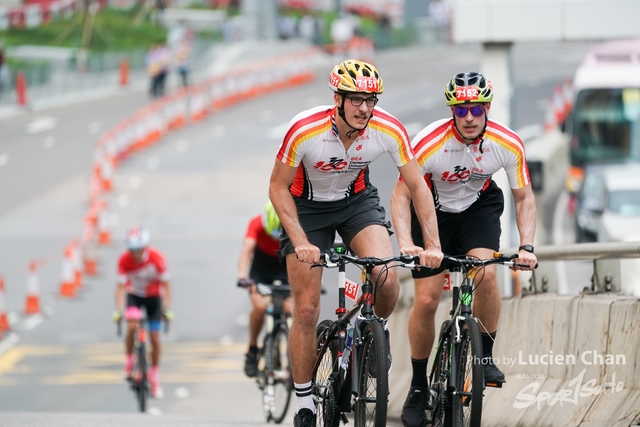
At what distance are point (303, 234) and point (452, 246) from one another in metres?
1.15

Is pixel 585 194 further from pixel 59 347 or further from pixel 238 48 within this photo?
pixel 238 48

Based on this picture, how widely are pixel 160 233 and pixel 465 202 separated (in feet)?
62.0

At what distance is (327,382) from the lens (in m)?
7.61

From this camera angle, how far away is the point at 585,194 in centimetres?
2347

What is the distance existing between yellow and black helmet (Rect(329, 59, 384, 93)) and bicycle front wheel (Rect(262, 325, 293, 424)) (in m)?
4.91

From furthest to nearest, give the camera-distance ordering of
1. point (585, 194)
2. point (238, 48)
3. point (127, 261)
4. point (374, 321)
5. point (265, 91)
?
1. point (238, 48)
2. point (265, 91)
3. point (585, 194)
4. point (127, 261)
5. point (374, 321)

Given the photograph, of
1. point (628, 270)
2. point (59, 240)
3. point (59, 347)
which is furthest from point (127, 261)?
point (59, 240)

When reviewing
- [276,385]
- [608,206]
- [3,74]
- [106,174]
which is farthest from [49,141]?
[276,385]

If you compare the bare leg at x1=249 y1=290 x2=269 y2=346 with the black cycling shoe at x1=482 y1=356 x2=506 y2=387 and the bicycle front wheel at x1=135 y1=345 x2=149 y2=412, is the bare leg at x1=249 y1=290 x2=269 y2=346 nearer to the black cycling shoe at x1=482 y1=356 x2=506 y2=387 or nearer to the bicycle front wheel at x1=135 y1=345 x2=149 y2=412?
the bicycle front wheel at x1=135 y1=345 x2=149 y2=412

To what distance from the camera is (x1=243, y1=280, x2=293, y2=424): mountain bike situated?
1160 cm

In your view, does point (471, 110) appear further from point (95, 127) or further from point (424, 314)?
point (95, 127)

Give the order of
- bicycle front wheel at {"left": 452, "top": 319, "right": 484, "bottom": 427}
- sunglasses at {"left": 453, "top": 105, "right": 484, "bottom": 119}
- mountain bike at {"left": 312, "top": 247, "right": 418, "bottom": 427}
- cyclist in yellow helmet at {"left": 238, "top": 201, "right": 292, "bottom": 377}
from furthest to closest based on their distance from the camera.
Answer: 1. cyclist in yellow helmet at {"left": 238, "top": 201, "right": 292, "bottom": 377}
2. sunglasses at {"left": 453, "top": 105, "right": 484, "bottom": 119}
3. mountain bike at {"left": 312, "top": 247, "right": 418, "bottom": 427}
4. bicycle front wheel at {"left": 452, "top": 319, "right": 484, "bottom": 427}

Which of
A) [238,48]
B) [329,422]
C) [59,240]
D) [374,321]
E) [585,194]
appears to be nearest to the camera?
[374,321]

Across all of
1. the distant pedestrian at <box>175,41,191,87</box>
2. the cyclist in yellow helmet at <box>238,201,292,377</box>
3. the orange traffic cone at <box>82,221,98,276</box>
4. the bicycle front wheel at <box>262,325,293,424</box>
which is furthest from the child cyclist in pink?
the distant pedestrian at <box>175,41,191,87</box>
